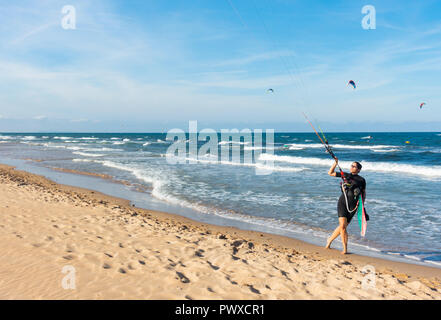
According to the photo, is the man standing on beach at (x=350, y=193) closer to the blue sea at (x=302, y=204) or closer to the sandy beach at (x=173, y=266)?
the sandy beach at (x=173, y=266)

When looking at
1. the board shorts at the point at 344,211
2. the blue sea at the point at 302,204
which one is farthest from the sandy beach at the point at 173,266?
the blue sea at the point at 302,204

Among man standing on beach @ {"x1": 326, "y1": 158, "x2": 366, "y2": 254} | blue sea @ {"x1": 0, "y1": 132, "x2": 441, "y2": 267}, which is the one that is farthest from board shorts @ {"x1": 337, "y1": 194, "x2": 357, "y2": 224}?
blue sea @ {"x1": 0, "y1": 132, "x2": 441, "y2": 267}

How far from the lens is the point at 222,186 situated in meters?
13.2

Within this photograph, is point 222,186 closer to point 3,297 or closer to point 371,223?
point 371,223

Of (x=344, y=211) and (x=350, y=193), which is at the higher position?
(x=350, y=193)

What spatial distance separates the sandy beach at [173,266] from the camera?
12.0ft

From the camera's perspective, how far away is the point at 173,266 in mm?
4410

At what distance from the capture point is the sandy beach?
12.0ft

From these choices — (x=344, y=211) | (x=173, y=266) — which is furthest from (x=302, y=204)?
(x=173, y=266)

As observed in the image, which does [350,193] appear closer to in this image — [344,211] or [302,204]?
[344,211]

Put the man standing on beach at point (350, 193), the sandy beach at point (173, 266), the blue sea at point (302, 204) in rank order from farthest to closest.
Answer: the blue sea at point (302, 204) → the man standing on beach at point (350, 193) → the sandy beach at point (173, 266)

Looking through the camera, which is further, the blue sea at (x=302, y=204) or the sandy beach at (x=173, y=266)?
the blue sea at (x=302, y=204)

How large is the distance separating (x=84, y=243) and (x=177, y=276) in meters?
2.09
